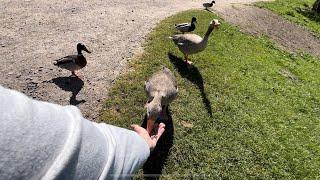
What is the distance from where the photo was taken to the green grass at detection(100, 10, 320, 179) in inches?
360

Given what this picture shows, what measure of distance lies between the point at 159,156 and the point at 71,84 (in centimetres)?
360

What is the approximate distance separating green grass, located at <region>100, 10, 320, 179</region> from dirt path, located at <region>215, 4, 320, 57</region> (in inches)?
158

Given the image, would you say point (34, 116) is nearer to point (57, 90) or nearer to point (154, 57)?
point (57, 90)

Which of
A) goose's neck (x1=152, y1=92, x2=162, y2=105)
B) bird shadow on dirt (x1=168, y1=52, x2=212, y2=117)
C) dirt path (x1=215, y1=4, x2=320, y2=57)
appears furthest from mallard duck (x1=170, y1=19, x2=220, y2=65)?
dirt path (x1=215, y1=4, x2=320, y2=57)

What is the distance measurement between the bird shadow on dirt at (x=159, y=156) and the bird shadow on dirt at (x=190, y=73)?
200 centimetres

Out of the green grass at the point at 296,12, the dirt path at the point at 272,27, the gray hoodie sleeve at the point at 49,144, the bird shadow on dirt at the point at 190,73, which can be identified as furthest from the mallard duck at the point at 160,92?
the green grass at the point at 296,12

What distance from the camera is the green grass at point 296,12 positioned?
25047 millimetres

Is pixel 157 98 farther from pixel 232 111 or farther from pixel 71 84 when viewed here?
pixel 71 84

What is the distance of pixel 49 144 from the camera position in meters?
1.56

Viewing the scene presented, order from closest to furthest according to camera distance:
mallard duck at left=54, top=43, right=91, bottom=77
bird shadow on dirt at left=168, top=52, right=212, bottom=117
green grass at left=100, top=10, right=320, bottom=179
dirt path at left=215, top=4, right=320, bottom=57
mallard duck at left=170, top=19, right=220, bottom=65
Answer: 1. green grass at left=100, top=10, right=320, bottom=179
2. mallard duck at left=54, top=43, right=91, bottom=77
3. bird shadow on dirt at left=168, top=52, right=212, bottom=117
4. mallard duck at left=170, top=19, right=220, bottom=65
5. dirt path at left=215, top=4, right=320, bottom=57

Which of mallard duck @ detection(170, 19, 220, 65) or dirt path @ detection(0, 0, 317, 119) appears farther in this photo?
mallard duck @ detection(170, 19, 220, 65)

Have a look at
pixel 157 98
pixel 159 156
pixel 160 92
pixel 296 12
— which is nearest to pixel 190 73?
pixel 160 92

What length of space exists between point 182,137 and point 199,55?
5255 mm

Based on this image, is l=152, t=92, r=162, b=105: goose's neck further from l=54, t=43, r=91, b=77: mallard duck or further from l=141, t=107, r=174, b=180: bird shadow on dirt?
l=54, t=43, r=91, b=77: mallard duck
